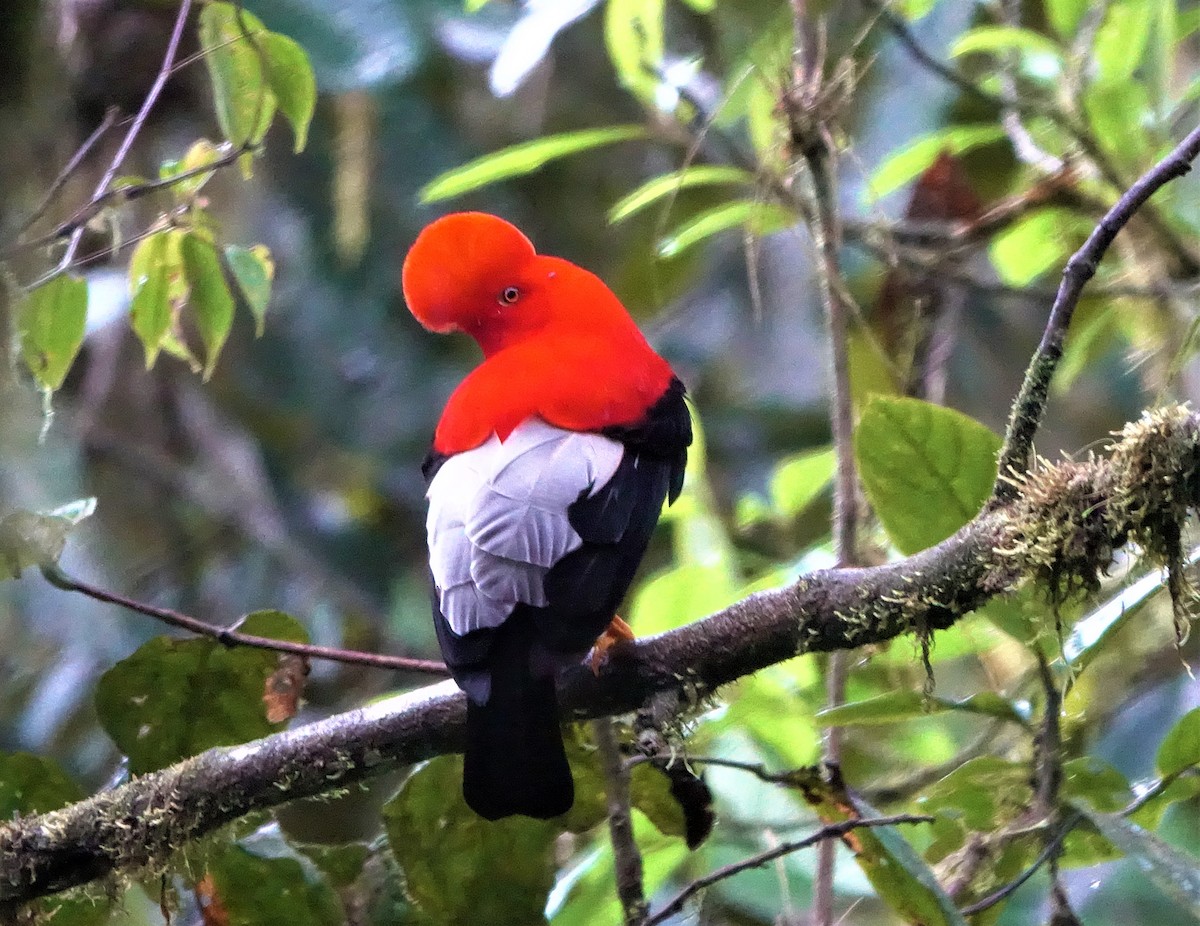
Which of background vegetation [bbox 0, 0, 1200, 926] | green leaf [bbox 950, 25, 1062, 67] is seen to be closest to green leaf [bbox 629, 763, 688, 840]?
background vegetation [bbox 0, 0, 1200, 926]

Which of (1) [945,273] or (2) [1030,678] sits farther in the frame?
(1) [945,273]

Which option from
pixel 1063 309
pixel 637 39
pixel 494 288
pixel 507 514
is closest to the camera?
pixel 1063 309

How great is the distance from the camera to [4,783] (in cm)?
175

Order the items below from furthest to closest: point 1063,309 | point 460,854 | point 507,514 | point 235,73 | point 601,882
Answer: point 601,882 < point 235,73 < point 460,854 < point 507,514 < point 1063,309

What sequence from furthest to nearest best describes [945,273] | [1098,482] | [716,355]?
[716,355] < [945,273] < [1098,482]

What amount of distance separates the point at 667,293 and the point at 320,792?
2.79 meters

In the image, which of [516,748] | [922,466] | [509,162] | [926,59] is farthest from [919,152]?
[516,748]

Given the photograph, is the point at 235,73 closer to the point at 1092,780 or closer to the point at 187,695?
the point at 187,695

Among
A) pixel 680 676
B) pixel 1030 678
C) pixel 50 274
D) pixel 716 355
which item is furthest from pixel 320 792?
pixel 716 355

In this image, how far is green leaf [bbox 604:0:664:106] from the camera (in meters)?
2.46

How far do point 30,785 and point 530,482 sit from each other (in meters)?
0.88

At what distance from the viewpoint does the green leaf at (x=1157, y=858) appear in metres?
1.44

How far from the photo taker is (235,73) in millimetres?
1868

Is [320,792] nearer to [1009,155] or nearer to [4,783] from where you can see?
[4,783]
